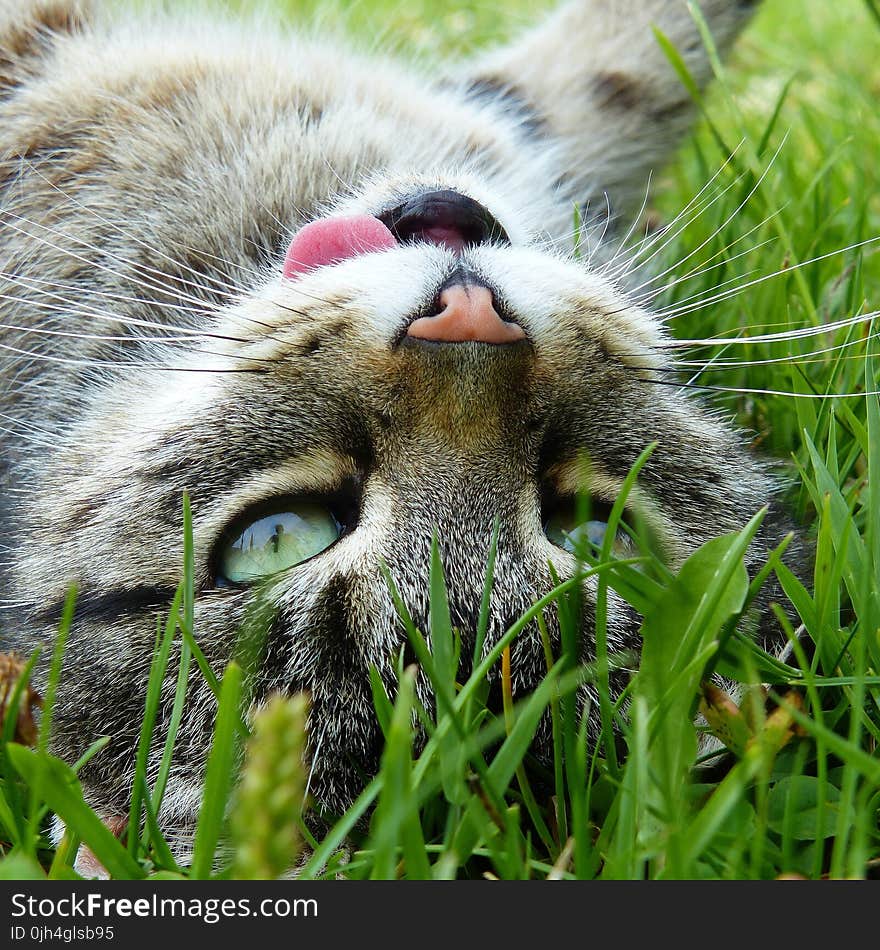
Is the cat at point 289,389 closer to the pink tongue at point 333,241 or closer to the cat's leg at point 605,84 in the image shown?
the pink tongue at point 333,241

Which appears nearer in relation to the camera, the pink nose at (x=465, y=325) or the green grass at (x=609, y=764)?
the green grass at (x=609, y=764)

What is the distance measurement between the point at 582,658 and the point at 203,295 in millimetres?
1170

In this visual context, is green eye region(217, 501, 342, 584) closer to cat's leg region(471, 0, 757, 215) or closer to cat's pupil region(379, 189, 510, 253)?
cat's pupil region(379, 189, 510, 253)

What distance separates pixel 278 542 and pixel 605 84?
75.5 inches

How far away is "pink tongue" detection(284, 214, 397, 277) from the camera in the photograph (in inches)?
79.0

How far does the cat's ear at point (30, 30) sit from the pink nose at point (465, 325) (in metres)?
1.44

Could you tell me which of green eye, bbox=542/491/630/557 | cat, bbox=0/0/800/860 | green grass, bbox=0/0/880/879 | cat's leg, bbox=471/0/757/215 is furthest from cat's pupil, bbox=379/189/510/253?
cat's leg, bbox=471/0/757/215

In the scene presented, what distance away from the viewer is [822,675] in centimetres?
175

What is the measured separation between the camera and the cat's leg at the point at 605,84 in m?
3.04

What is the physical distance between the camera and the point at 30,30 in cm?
A: 261

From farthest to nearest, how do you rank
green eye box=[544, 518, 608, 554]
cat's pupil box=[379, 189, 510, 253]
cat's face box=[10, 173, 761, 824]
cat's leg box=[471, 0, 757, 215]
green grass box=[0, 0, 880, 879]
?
cat's leg box=[471, 0, 757, 215]
cat's pupil box=[379, 189, 510, 253]
green eye box=[544, 518, 608, 554]
cat's face box=[10, 173, 761, 824]
green grass box=[0, 0, 880, 879]

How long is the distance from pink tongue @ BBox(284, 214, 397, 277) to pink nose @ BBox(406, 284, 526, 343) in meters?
0.35

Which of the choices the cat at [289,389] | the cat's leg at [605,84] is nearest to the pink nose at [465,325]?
the cat at [289,389]

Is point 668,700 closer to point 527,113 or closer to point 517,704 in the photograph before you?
point 517,704
